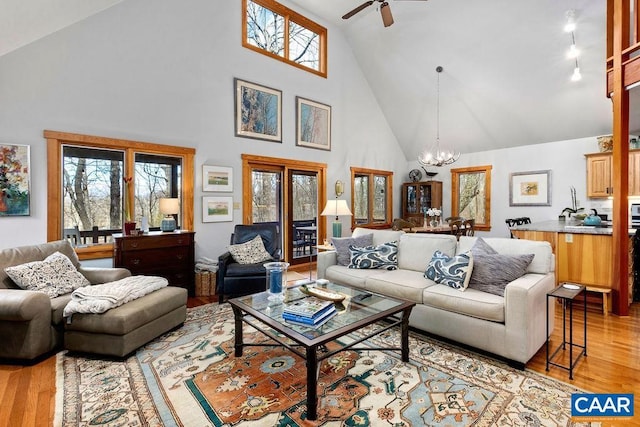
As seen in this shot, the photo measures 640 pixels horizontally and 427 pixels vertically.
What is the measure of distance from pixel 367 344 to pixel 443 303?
76cm

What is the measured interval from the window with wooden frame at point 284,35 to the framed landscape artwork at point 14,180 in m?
3.47

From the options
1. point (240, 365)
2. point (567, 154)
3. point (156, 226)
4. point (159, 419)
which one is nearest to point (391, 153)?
point (567, 154)

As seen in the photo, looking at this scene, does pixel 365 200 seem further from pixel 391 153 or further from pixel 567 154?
pixel 567 154

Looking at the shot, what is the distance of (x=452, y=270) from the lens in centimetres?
282

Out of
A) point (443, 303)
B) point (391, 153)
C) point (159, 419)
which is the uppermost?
point (391, 153)

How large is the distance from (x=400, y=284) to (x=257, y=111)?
3.85 meters

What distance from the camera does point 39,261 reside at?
285 cm

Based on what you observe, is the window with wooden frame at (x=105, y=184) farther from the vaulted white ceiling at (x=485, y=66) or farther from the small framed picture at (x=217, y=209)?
the vaulted white ceiling at (x=485, y=66)

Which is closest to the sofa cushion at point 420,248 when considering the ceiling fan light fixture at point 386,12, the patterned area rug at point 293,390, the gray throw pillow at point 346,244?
the gray throw pillow at point 346,244

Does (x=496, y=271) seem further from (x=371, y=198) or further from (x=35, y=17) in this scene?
(x=371, y=198)

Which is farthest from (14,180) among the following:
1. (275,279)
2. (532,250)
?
(532,250)

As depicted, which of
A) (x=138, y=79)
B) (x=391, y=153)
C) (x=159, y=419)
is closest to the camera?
(x=159, y=419)

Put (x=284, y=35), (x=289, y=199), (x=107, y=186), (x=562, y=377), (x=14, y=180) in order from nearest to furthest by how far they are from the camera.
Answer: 1. (x=562, y=377)
2. (x=14, y=180)
3. (x=107, y=186)
4. (x=284, y=35)
5. (x=289, y=199)

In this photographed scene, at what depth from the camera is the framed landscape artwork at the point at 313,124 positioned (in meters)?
5.88
